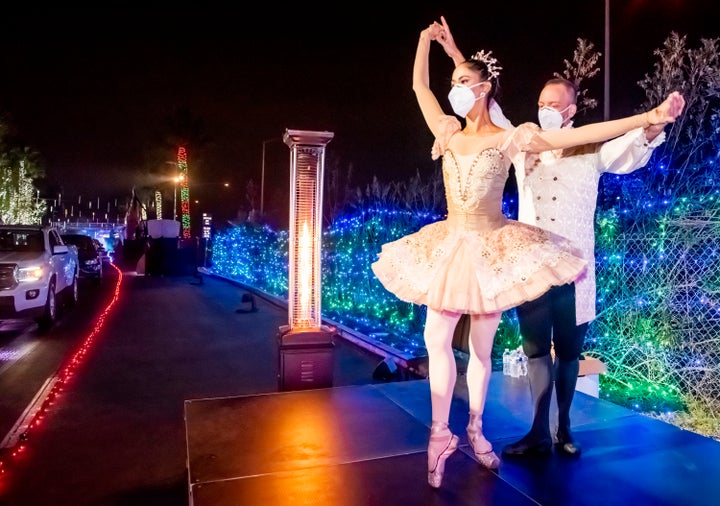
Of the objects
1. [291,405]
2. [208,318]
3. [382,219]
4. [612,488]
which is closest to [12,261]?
[208,318]

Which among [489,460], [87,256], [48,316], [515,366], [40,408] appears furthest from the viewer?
[87,256]

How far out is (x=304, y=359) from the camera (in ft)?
14.7

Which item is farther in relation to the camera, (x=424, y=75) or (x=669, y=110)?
(x=424, y=75)

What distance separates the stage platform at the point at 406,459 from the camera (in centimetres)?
232

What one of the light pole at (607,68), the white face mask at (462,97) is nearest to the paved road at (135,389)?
the white face mask at (462,97)

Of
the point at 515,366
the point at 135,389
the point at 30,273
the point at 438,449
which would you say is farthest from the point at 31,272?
the point at 438,449

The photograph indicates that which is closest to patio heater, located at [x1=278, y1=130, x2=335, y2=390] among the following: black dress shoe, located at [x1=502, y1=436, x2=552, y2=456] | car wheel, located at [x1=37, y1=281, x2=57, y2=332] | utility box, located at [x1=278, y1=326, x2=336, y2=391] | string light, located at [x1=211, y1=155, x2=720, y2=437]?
utility box, located at [x1=278, y1=326, x2=336, y2=391]

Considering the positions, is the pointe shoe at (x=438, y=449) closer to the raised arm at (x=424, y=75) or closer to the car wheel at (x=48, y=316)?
the raised arm at (x=424, y=75)

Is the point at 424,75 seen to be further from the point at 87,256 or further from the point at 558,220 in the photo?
the point at 87,256

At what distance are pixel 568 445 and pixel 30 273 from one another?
790 centimetres

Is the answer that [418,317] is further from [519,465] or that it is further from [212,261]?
[212,261]

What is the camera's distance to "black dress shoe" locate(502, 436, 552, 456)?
272 centimetres

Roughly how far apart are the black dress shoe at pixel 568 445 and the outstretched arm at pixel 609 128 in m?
1.49

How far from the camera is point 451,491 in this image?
2359mm
